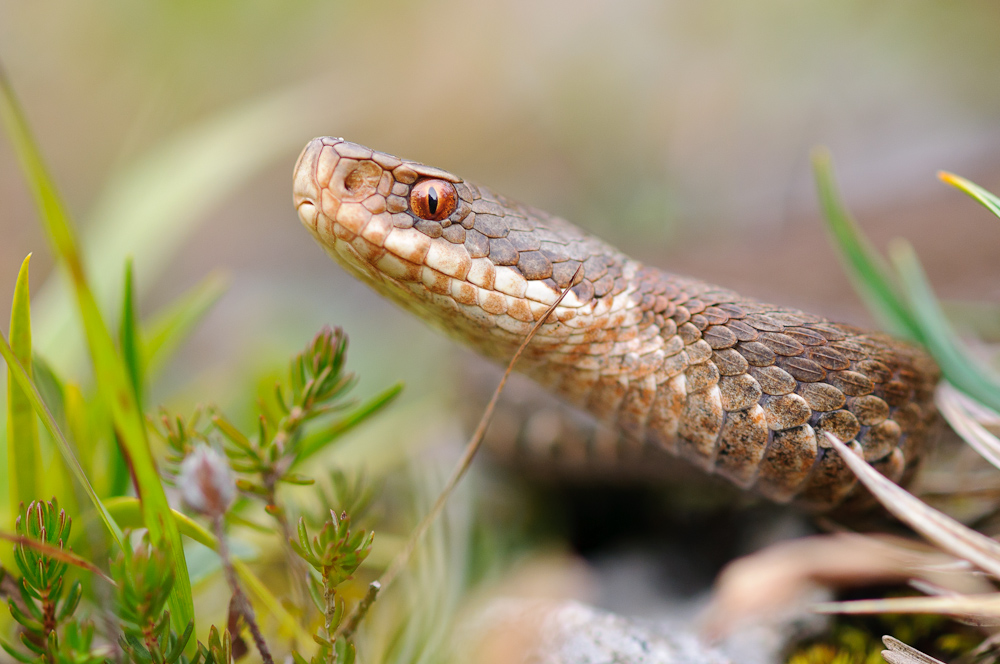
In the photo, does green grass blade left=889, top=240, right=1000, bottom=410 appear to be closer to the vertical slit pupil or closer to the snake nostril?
the vertical slit pupil

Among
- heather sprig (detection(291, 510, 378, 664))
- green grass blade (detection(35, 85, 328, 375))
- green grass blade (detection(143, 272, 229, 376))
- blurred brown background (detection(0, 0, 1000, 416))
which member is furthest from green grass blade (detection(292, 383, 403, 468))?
blurred brown background (detection(0, 0, 1000, 416))

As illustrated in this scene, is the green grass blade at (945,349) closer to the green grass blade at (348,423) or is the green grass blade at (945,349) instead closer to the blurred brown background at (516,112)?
the green grass blade at (348,423)

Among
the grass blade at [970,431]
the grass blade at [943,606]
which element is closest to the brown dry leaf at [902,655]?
the grass blade at [943,606]

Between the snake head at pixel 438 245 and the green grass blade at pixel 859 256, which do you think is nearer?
the snake head at pixel 438 245

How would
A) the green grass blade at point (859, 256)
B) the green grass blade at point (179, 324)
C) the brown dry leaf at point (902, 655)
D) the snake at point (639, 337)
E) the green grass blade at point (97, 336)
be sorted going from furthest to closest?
the green grass blade at point (179, 324), the green grass blade at point (859, 256), the snake at point (639, 337), the brown dry leaf at point (902, 655), the green grass blade at point (97, 336)

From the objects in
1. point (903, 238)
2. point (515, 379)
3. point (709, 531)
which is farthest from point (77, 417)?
point (903, 238)

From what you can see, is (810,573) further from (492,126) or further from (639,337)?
(492,126)
